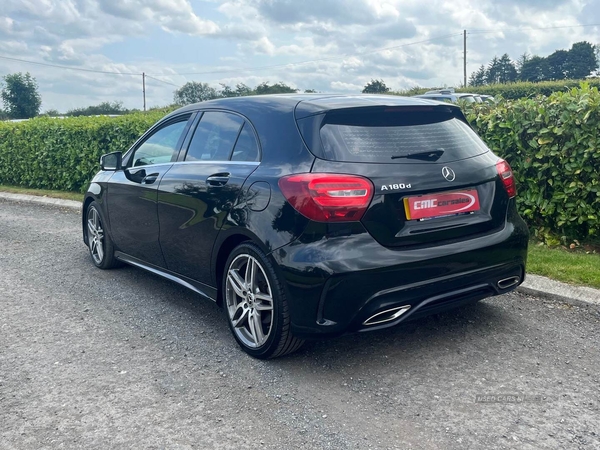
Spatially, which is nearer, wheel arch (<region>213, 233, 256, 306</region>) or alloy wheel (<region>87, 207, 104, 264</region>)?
wheel arch (<region>213, 233, 256, 306</region>)

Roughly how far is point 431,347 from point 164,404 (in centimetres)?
176

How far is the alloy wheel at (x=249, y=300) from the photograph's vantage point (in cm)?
395

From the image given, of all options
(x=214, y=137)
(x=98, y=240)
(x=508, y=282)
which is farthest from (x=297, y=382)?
(x=98, y=240)

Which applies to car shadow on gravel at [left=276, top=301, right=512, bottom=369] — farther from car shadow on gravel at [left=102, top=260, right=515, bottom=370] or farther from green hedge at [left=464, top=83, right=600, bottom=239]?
green hedge at [left=464, top=83, right=600, bottom=239]

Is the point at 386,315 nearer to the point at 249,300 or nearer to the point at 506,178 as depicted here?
the point at 249,300

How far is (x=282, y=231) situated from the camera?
3.64m

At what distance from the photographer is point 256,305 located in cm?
399

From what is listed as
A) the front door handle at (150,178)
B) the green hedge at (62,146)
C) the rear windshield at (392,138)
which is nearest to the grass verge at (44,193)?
the green hedge at (62,146)

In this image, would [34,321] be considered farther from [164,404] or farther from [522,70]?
[522,70]

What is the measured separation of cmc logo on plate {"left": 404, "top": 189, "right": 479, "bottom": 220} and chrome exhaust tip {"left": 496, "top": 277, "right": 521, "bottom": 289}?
1.72 feet

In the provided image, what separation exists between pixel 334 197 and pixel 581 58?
8122 cm

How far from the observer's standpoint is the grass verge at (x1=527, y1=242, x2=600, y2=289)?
5.29 metres

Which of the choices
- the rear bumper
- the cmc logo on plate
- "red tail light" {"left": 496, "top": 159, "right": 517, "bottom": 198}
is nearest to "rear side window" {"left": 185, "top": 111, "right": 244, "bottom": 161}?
the rear bumper

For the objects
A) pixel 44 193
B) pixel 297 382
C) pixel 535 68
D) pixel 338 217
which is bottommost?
pixel 44 193
